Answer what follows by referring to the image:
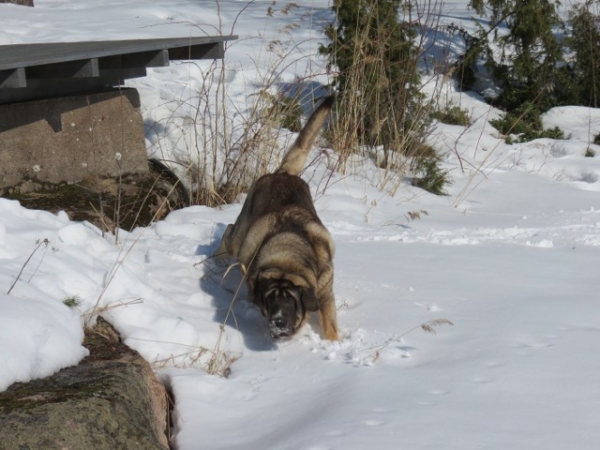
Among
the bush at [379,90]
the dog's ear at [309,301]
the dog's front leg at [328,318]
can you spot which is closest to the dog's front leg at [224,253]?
the dog's front leg at [328,318]

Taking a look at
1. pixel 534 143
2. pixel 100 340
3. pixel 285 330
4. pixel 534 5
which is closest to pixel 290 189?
pixel 285 330

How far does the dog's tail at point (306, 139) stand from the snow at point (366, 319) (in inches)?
30.9

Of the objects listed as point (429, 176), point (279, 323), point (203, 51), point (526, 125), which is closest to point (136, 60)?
point (203, 51)

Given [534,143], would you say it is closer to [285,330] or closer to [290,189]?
[290,189]

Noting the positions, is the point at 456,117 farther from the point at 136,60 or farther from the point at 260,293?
the point at 260,293

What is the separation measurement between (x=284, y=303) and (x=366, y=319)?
0.67 meters

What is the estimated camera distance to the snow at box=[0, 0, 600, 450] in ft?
11.4

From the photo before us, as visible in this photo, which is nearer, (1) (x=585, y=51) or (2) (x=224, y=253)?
(2) (x=224, y=253)

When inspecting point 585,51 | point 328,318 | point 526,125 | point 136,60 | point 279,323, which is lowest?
point 526,125

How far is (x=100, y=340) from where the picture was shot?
4254mm

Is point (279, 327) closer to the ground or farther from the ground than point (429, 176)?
farther from the ground

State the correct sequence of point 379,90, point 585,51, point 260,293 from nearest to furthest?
point 260,293 < point 379,90 < point 585,51

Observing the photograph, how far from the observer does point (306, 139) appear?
5941 mm

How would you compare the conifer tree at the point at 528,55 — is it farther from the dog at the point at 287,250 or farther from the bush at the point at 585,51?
the dog at the point at 287,250
